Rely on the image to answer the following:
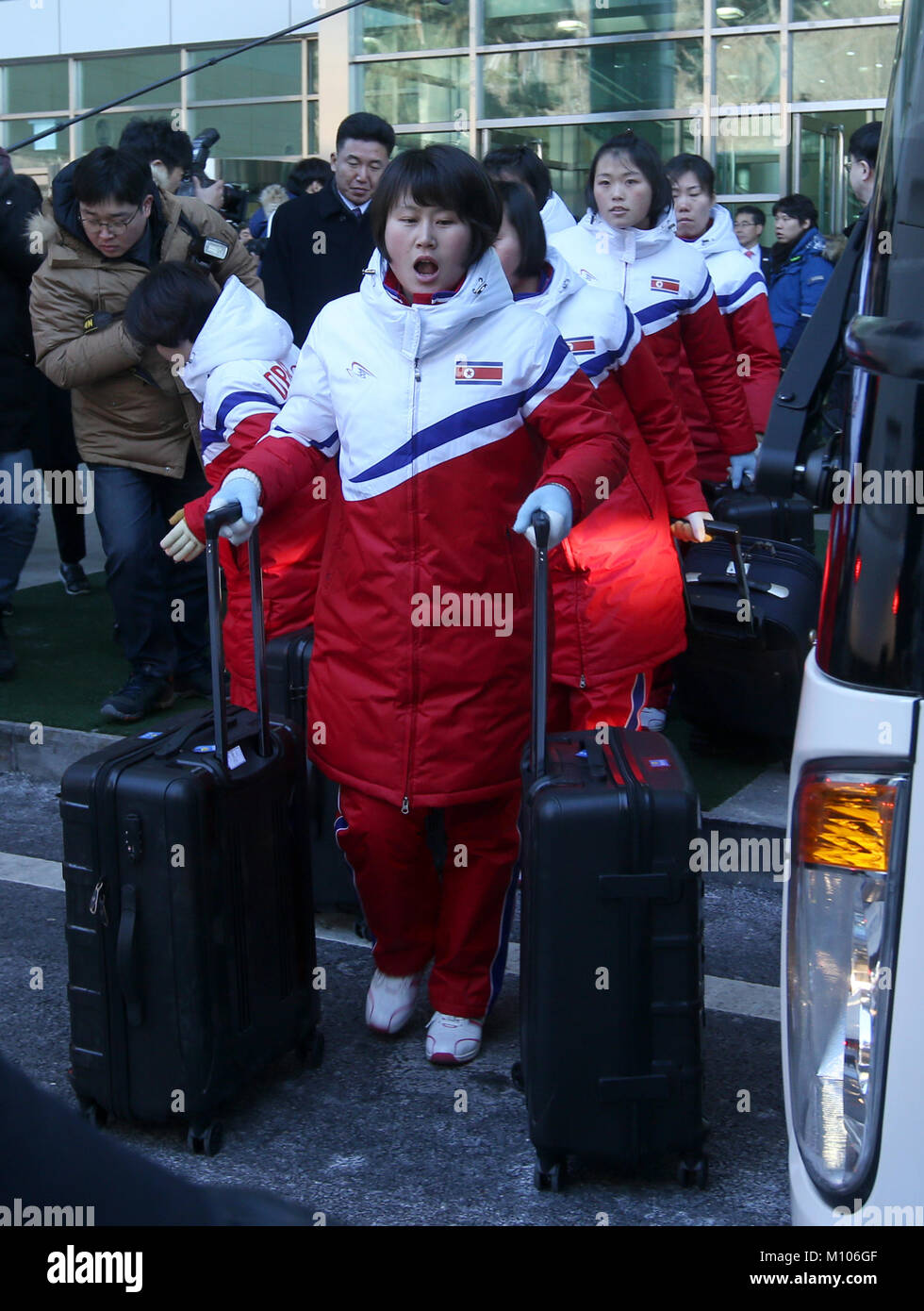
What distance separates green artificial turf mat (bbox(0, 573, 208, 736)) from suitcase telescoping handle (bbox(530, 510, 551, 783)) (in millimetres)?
2461

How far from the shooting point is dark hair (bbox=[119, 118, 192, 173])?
6.82 m

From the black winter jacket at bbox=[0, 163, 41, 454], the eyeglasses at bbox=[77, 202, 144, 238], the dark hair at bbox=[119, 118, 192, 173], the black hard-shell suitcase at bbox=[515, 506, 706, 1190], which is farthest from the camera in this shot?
the dark hair at bbox=[119, 118, 192, 173]

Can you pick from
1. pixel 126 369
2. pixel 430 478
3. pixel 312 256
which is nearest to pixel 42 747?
pixel 126 369

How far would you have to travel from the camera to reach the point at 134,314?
4.55m

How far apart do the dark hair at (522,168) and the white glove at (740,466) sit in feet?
4.10

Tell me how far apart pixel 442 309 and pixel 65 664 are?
3852 millimetres

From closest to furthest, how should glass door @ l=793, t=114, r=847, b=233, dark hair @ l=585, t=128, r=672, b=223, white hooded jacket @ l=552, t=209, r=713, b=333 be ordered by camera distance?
1. dark hair @ l=585, t=128, r=672, b=223
2. white hooded jacket @ l=552, t=209, r=713, b=333
3. glass door @ l=793, t=114, r=847, b=233

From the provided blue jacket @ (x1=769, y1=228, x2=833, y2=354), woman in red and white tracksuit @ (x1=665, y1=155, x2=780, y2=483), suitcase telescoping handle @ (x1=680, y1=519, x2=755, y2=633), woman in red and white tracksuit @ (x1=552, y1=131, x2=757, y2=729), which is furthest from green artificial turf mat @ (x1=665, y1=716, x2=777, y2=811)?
blue jacket @ (x1=769, y1=228, x2=833, y2=354)

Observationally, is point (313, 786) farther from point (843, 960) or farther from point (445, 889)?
point (843, 960)

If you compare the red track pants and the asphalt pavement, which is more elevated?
the red track pants

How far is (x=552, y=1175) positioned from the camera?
282cm

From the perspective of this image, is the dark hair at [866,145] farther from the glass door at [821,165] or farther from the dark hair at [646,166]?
the glass door at [821,165]

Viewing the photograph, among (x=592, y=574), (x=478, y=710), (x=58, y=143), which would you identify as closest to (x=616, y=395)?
(x=592, y=574)

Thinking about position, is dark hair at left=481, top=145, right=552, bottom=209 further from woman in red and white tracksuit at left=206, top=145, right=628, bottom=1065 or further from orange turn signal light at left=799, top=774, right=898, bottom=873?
orange turn signal light at left=799, top=774, right=898, bottom=873
